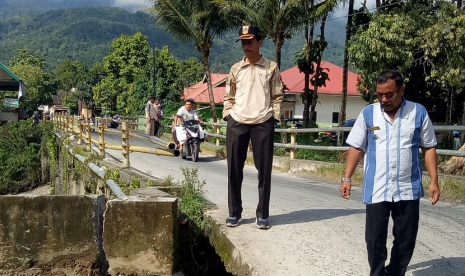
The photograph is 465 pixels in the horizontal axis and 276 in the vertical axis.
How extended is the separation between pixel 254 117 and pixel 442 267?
2.13 meters

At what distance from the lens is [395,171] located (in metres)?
3.44

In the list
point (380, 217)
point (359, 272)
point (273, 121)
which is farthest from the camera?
point (273, 121)

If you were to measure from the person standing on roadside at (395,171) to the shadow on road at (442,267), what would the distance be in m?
0.52

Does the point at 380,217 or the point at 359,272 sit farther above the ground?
the point at 380,217

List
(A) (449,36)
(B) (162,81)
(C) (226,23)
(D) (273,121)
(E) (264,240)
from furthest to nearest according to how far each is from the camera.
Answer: (B) (162,81), (C) (226,23), (A) (449,36), (D) (273,121), (E) (264,240)

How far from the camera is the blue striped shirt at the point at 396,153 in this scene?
11.3ft

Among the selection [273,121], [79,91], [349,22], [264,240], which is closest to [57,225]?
[264,240]

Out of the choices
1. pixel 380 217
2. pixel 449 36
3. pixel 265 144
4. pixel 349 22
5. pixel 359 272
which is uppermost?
pixel 349 22

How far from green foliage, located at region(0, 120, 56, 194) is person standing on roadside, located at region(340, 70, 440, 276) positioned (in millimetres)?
23066

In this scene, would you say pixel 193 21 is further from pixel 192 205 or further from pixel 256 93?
pixel 256 93

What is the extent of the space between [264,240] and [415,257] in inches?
53.1

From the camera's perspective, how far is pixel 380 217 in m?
3.47

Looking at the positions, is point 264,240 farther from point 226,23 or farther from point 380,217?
point 226,23

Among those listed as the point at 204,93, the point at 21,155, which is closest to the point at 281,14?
the point at 21,155
